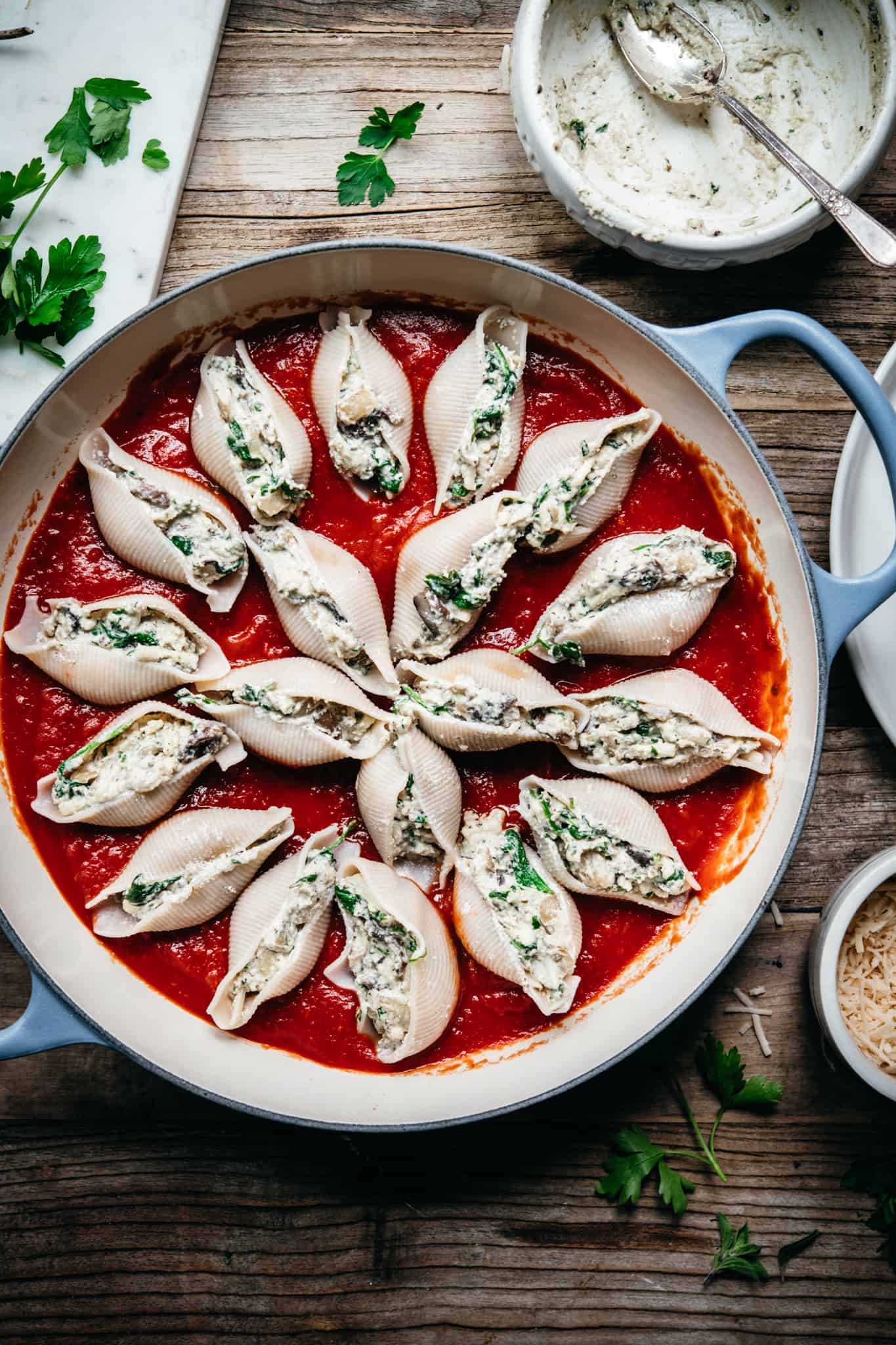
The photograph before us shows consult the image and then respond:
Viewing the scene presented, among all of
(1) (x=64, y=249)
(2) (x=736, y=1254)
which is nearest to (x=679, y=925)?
(2) (x=736, y=1254)

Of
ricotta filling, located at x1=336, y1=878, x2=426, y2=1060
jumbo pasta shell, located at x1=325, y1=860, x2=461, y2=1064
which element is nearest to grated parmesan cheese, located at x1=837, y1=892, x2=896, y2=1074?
jumbo pasta shell, located at x1=325, y1=860, x2=461, y2=1064

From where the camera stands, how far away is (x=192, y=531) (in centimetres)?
242

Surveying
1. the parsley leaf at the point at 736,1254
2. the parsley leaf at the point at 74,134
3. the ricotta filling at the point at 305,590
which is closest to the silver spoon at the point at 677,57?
the parsley leaf at the point at 74,134

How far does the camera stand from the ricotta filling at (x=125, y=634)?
2408 millimetres

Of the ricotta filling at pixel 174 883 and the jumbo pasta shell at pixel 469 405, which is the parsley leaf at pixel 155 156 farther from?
the ricotta filling at pixel 174 883

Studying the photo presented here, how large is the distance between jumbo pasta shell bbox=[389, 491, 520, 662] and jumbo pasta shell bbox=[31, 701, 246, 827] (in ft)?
1.79

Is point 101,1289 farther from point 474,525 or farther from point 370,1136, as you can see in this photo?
point 474,525

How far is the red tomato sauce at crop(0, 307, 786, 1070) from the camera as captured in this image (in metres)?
2.47

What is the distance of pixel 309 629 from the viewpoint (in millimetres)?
2420

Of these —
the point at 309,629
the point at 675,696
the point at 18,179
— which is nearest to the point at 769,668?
the point at 675,696

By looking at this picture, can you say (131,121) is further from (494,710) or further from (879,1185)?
(879,1185)

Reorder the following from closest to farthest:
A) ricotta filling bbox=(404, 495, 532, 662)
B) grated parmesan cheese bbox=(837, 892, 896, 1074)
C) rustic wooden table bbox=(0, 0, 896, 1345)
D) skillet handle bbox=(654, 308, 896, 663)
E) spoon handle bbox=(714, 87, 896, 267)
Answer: skillet handle bbox=(654, 308, 896, 663) < spoon handle bbox=(714, 87, 896, 267) < ricotta filling bbox=(404, 495, 532, 662) < grated parmesan cheese bbox=(837, 892, 896, 1074) < rustic wooden table bbox=(0, 0, 896, 1345)

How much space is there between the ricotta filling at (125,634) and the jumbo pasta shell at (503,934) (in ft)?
3.04

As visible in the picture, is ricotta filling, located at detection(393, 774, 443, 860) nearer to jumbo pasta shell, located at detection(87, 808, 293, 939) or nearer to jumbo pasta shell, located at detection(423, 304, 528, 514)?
jumbo pasta shell, located at detection(87, 808, 293, 939)
